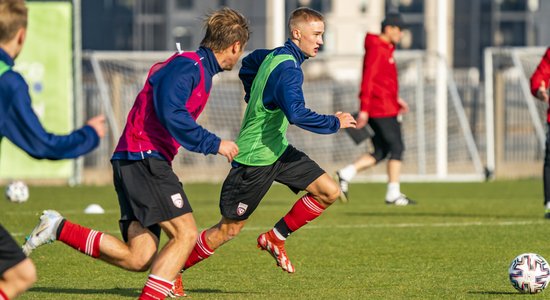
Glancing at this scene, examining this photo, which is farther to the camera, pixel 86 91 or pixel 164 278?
pixel 86 91

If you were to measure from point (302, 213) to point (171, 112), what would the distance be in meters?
2.00

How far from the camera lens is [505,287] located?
8422 mm

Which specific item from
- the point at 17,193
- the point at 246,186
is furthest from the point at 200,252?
the point at 17,193

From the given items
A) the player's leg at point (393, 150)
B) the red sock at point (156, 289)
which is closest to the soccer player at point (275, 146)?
the red sock at point (156, 289)

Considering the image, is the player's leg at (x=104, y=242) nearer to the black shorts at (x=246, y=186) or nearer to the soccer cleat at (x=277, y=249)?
the black shorts at (x=246, y=186)

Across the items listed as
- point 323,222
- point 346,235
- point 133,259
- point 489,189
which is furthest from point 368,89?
point 133,259

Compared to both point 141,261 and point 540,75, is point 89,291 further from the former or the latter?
point 540,75

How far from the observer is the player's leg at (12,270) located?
20.4 feet

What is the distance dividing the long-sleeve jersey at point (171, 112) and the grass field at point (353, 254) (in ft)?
3.83

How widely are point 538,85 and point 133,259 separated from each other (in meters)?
6.11

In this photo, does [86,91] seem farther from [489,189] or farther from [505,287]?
[505,287]

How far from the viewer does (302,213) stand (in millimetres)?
8805

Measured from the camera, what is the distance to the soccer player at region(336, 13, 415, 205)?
15.2 meters

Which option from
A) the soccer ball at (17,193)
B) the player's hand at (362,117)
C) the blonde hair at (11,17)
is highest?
the blonde hair at (11,17)
